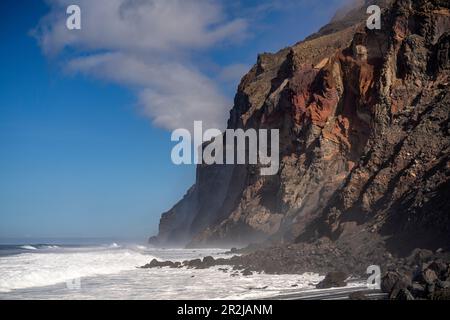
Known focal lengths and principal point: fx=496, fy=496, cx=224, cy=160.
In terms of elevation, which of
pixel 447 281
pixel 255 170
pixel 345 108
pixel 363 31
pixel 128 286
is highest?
pixel 363 31

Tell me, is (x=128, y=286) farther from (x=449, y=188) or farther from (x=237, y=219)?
(x=237, y=219)

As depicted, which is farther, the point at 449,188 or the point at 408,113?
the point at 408,113

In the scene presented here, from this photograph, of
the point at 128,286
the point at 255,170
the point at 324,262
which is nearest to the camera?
the point at 128,286

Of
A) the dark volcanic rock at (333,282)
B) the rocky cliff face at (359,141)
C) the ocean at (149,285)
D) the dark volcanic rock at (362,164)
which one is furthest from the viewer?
the rocky cliff face at (359,141)

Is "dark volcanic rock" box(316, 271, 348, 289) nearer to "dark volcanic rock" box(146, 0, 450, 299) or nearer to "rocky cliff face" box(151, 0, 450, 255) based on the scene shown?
"dark volcanic rock" box(146, 0, 450, 299)

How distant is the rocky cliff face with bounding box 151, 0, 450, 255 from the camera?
2653 centimetres

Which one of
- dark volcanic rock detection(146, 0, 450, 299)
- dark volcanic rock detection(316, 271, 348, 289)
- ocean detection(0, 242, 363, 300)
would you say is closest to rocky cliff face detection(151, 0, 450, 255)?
dark volcanic rock detection(146, 0, 450, 299)

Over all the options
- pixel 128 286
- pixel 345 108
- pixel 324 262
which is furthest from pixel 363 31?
pixel 128 286

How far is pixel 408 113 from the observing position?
32281 mm

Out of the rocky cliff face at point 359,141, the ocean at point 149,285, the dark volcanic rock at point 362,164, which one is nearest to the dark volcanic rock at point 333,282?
the ocean at point 149,285

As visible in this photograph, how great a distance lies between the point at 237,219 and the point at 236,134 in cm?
1863

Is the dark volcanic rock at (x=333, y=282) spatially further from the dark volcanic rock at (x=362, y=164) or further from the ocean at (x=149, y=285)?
the dark volcanic rock at (x=362, y=164)

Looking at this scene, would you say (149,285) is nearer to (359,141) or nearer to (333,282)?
(333,282)

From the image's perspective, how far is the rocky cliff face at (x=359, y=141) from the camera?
26531 millimetres
